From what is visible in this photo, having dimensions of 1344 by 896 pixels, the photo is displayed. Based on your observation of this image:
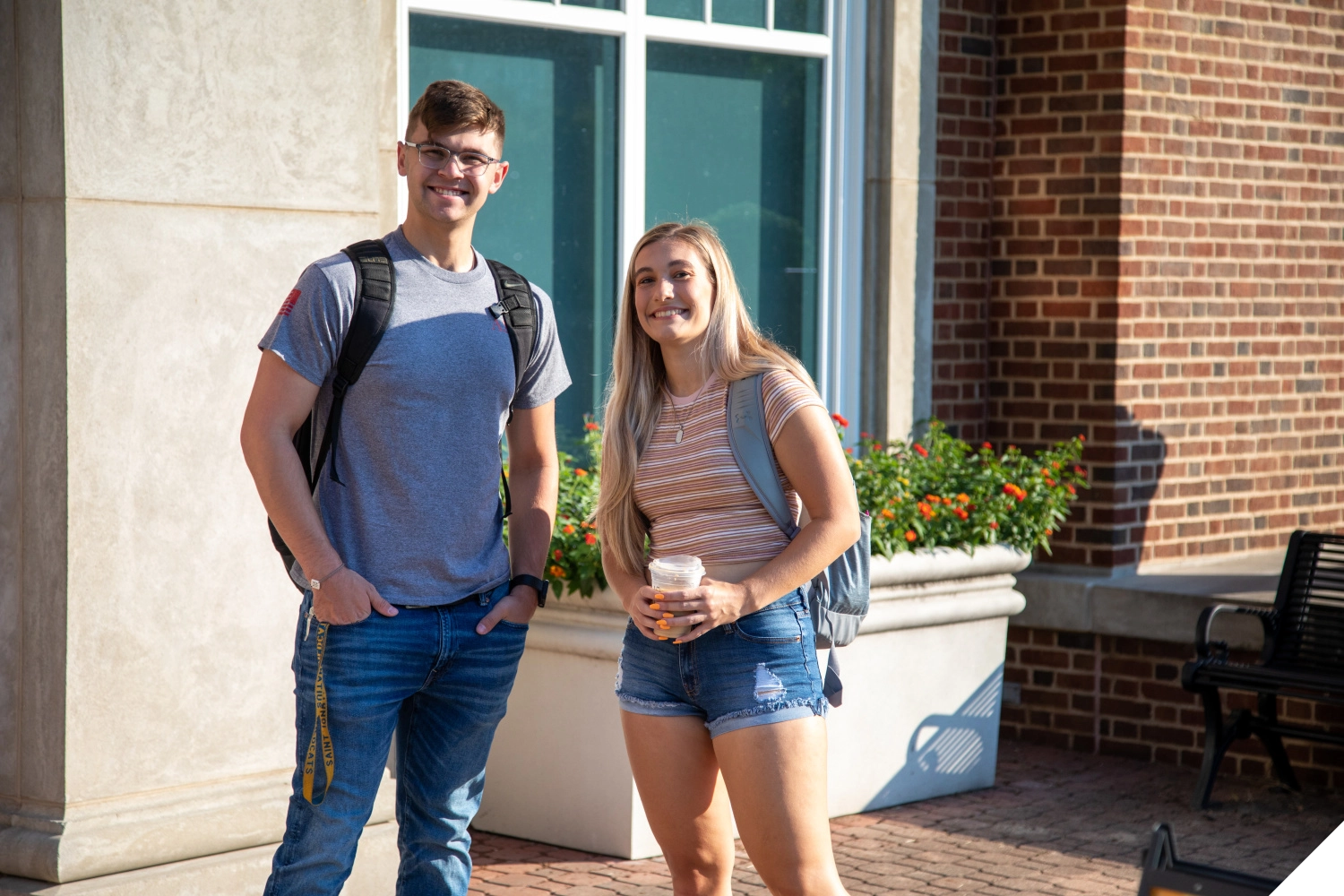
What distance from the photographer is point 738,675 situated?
3.34 meters

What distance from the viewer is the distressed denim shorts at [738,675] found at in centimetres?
333

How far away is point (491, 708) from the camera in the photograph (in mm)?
3502

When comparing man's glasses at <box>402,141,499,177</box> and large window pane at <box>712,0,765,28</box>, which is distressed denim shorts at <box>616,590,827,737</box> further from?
large window pane at <box>712,0,765,28</box>

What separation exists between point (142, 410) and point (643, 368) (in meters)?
1.67

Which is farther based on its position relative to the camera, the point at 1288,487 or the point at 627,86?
the point at 1288,487

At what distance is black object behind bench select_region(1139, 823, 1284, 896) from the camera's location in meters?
1.93

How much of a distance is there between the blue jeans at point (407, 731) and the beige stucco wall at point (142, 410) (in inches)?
52.6

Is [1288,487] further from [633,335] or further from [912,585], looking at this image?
[633,335]

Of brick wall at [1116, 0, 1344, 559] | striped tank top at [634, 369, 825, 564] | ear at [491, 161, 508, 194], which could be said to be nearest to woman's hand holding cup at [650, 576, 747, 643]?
striped tank top at [634, 369, 825, 564]

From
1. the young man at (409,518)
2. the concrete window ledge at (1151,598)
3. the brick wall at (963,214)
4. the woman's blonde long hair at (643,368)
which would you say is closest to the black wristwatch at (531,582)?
→ the young man at (409,518)

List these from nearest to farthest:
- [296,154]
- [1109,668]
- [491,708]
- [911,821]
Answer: [491,708]
[296,154]
[911,821]
[1109,668]

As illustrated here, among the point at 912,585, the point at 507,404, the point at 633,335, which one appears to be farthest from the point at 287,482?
the point at 912,585

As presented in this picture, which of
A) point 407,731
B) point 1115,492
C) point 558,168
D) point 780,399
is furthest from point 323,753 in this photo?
point 1115,492

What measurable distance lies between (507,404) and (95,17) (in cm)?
183
